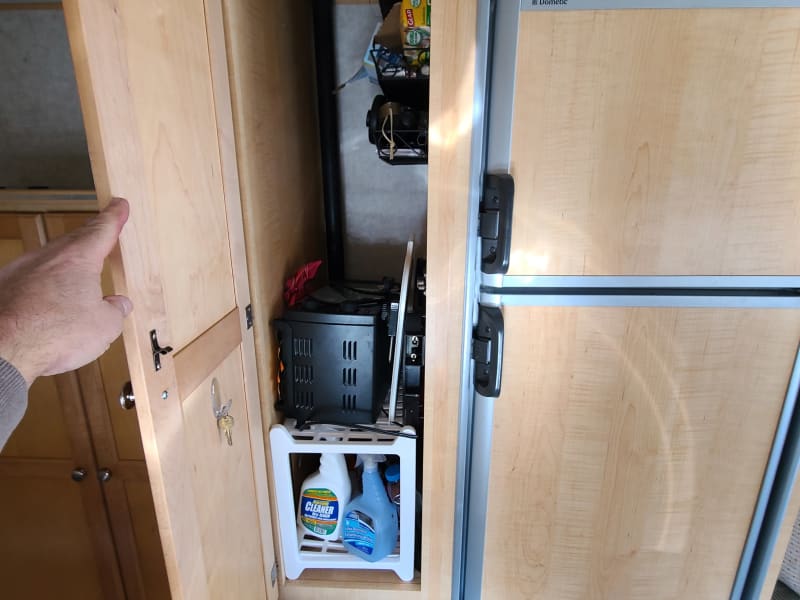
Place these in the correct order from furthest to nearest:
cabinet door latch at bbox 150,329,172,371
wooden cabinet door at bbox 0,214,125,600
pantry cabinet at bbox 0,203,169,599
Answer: wooden cabinet door at bbox 0,214,125,600 → pantry cabinet at bbox 0,203,169,599 → cabinet door latch at bbox 150,329,172,371

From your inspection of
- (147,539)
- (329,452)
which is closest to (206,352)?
(329,452)

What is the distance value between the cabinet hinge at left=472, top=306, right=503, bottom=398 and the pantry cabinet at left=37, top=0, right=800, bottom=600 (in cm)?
3

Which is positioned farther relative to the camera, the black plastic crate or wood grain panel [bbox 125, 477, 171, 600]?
wood grain panel [bbox 125, 477, 171, 600]

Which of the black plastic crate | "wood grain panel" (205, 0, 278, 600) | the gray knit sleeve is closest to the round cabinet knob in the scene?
the gray knit sleeve

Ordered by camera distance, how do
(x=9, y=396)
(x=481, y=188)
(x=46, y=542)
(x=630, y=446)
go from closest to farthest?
(x=9, y=396)
(x=481, y=188)
(x=630, y=446)
(x=46, y=542)

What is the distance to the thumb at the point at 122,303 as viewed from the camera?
522 millimetres

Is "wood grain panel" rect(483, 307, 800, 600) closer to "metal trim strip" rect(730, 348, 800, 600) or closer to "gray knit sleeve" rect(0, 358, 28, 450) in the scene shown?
"metal trim strip" rect(730, 348, 800, 600)

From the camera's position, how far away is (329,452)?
3.43 feet

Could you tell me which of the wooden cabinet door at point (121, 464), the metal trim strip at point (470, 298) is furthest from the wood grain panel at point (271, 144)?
the metal trim strip at point (470, 298)

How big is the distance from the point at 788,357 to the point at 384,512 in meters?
0.99

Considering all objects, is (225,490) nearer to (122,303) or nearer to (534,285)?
(122,303)

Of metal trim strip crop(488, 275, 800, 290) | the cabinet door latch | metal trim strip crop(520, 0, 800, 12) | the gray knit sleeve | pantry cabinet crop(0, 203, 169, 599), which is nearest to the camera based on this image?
the gray knit sleeve

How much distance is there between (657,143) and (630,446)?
63 cm

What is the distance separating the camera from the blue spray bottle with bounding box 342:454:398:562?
1.11 m
